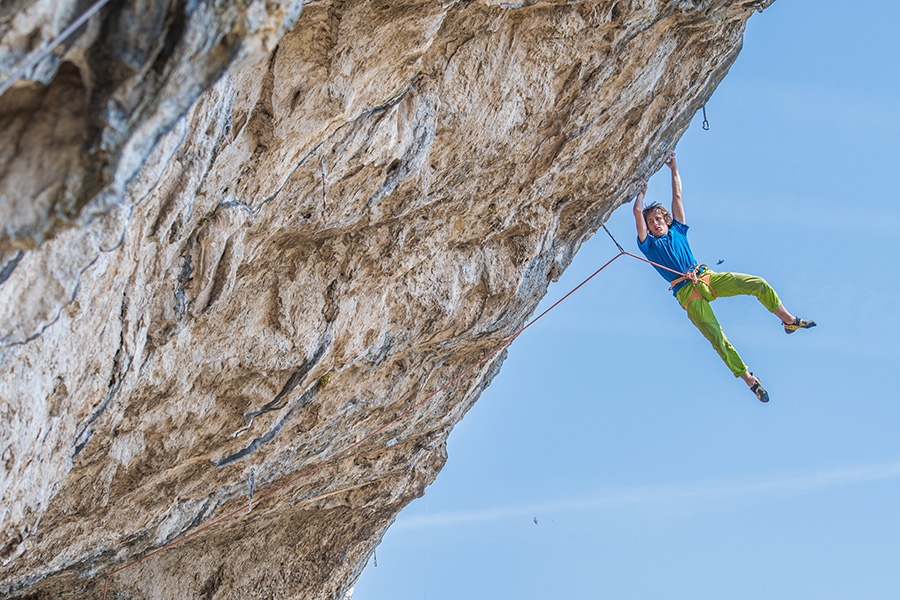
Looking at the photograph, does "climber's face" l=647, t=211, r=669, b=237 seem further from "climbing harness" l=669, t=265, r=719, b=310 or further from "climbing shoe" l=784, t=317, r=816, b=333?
"climbing shoe" l=784, t=317, r=816, b=333

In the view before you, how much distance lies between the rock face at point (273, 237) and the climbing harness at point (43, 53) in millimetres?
40

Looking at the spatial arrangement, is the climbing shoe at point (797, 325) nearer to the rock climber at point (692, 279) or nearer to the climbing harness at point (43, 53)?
the rock climber at point (692, 279)

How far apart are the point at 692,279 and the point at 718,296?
40cm

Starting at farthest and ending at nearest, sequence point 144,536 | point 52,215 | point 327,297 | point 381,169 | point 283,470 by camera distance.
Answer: point 283,470
point 144,536
point 327,297
point 381,169
point 52,215

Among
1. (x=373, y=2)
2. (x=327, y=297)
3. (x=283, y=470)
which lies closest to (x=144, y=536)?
(x=283, y=470)

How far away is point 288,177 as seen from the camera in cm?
705

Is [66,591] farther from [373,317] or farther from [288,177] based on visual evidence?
[288,177]

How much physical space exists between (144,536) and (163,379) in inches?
103

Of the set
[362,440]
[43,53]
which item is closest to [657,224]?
[362,440]

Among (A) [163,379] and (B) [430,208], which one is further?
(B) [430,208]

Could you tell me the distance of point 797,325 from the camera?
1016 centimetres

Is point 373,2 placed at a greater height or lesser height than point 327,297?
greater

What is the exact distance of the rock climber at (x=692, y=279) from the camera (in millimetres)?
10367

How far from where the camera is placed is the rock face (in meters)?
3.59
